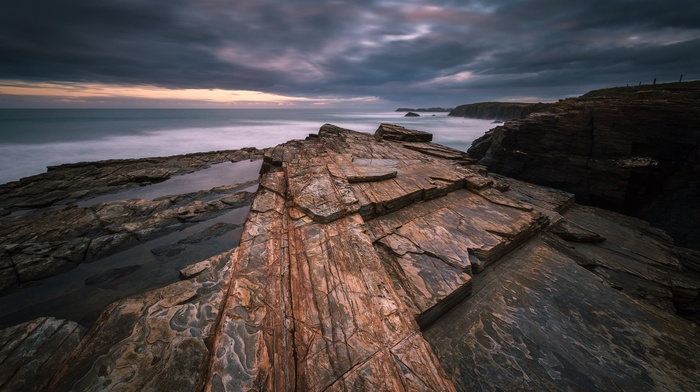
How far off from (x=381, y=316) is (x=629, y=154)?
18.0 metres

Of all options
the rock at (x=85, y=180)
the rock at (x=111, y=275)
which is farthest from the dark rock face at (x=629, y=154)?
the rock at (x=85, y=180)

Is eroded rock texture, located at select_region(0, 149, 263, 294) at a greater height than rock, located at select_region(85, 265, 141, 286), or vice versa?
eroded rock texture, located at select_region(0, 149, 263, 294)

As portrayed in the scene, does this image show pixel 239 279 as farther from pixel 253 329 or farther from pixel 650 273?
pixel 650 273

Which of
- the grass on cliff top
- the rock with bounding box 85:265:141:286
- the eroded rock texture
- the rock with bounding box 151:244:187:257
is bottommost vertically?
the rock with bounding box 85:265:141:286

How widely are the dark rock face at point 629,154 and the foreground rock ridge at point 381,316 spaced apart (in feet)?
18.2

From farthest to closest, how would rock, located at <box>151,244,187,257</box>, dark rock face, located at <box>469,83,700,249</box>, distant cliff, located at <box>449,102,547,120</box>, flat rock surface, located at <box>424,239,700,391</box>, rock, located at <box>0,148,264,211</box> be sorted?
distant cliff, located at <box>449,102,547,120</box> → rock, located at <box>0,148,264,211</box> → dark rock face, located at <box>469,83,700,249</box> → rock, located at <box>151,244,187,257</box> → flat rock surface, located at <box>424,239,700,391</box>

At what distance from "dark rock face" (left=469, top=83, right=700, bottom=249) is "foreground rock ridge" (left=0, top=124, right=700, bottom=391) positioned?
5559mm

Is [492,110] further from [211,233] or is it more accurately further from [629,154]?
[211,233]

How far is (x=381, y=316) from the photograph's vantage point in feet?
14.1

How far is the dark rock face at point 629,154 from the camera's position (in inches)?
452

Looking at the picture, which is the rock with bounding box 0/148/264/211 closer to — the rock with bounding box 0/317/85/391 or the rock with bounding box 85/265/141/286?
the rock with bounding box 85/265/141/286

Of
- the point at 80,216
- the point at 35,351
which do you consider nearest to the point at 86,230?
the point at 80,216

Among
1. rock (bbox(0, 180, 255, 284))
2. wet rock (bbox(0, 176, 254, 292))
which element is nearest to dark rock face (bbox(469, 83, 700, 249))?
rock (bbox(0, 180, 255, 284))

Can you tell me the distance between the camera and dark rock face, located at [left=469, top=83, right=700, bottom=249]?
11.5 meters
